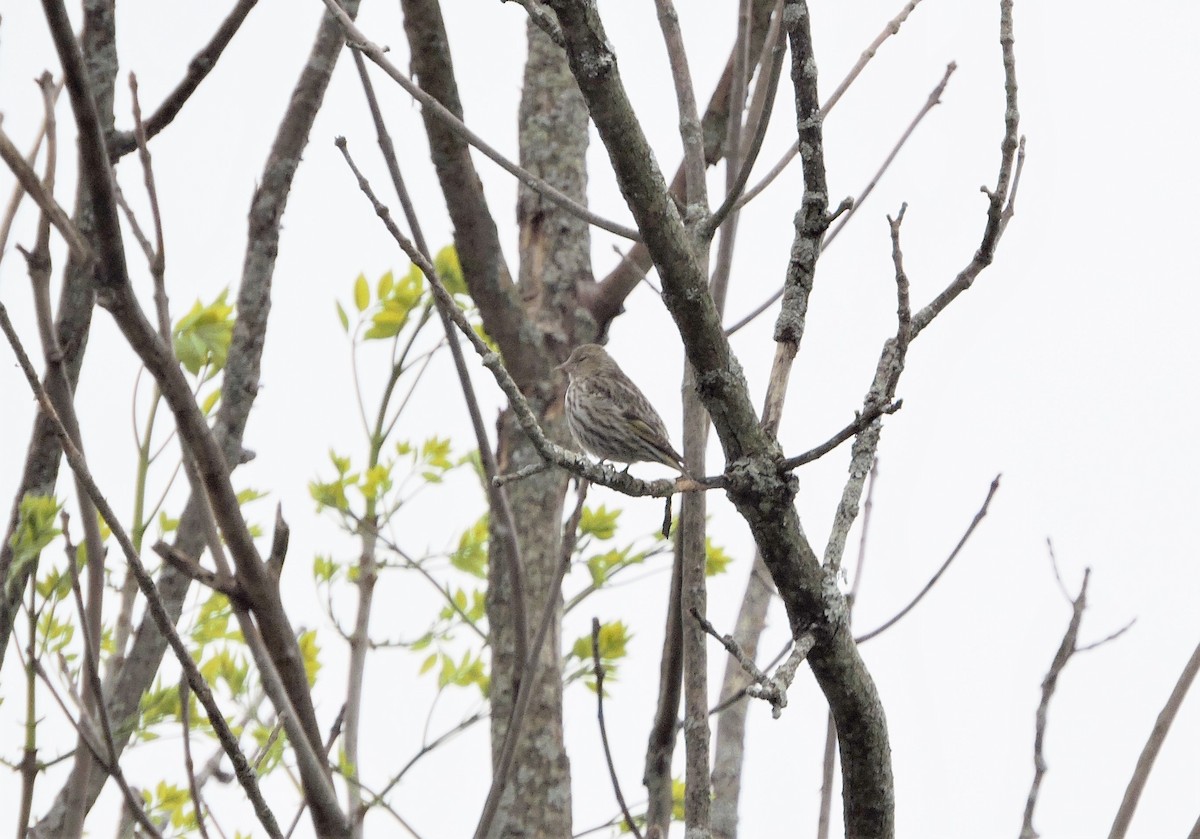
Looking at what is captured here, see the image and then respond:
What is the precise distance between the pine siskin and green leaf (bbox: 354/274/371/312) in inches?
29.4

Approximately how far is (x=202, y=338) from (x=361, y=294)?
105 cm

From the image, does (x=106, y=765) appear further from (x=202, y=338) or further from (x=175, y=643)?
(x=202, y=338)

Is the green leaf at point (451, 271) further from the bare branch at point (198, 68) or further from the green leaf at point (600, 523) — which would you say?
the bare branch at point (198, 68)

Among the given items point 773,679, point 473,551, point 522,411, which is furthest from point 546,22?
point 473,551

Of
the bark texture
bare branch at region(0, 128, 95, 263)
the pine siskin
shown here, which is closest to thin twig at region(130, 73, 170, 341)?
bare branch at region(0, 128, 95, 263)

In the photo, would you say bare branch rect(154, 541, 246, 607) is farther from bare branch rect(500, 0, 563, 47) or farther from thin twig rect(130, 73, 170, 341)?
bare branch rect(500, 0, 563, 47)

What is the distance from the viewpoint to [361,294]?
442 cm

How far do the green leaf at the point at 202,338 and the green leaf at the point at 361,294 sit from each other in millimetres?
980

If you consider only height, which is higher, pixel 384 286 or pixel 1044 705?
pixel 384 286

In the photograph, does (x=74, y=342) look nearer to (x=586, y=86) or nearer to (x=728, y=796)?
(x=586, y=86)

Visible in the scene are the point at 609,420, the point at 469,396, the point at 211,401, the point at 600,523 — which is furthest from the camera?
the point at 609,420

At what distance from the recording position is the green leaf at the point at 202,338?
3375 mm

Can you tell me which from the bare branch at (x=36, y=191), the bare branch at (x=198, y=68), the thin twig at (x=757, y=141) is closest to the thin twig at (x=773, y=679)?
the thin twig at (x=757, y=141)

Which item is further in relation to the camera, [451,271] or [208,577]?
[451,271]
